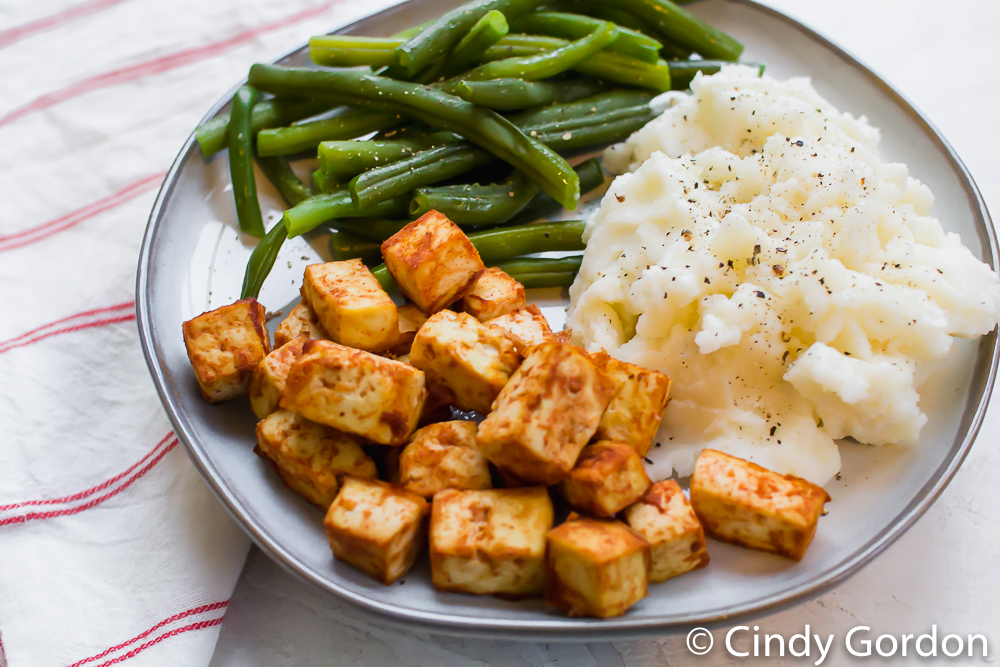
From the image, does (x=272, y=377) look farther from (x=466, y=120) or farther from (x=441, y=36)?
(x=441, y=36)

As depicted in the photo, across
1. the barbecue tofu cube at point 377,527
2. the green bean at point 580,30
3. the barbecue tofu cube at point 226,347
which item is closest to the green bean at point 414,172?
the barbecue tofu cube at point 226,347

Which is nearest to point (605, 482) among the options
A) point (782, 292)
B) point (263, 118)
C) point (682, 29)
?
point (782, 292)

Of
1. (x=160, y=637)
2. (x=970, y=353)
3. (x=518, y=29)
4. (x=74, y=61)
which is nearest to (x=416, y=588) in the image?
(x=160, y=637)

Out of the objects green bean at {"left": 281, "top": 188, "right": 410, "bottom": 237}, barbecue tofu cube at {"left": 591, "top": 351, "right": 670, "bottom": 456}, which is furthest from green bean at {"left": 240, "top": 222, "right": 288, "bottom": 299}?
barbecue tofu cube at {"left": 591, "top": 351, "right": 670, "bottom": 456}

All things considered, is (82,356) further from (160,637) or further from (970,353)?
(970,353)

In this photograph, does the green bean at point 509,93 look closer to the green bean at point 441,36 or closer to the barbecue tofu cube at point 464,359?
the green bean at point 441,36

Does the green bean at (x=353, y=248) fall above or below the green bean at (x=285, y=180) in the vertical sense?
below
